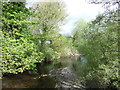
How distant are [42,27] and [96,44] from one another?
339 inches

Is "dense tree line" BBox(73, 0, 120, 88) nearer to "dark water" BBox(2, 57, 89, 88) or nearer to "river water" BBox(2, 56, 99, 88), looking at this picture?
"river water" BBox(2, 56, 99, 88)

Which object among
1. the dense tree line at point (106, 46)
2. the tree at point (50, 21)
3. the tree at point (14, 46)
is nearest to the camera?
the dense tree line at point (106, 46)

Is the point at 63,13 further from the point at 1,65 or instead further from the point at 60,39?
the point at 1,65

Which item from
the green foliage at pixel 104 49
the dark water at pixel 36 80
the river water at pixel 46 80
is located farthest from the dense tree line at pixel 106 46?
the dark water at pixel 36 80

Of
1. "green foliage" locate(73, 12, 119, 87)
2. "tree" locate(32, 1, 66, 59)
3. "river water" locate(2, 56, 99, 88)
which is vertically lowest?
"river water" locate(2, 56, 99, 88)

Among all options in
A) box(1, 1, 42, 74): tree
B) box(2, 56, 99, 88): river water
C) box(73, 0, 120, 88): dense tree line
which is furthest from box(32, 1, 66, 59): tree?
box(1, 1, 42, 74): tree

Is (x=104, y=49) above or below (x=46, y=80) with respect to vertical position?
above

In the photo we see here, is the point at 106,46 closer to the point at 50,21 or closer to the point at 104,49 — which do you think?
the point at 104,49

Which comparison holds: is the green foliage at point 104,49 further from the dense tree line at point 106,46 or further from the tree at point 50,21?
the tree at point 50,21

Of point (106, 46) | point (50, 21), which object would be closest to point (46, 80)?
point (106, 46)

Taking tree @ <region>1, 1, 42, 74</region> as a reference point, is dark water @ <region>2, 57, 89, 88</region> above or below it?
below

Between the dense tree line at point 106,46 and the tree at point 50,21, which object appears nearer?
the dense tree line at point 106,46

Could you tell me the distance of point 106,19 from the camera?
143 inches

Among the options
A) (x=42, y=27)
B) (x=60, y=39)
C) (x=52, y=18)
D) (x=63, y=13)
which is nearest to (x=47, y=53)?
(x=60, y=39)
